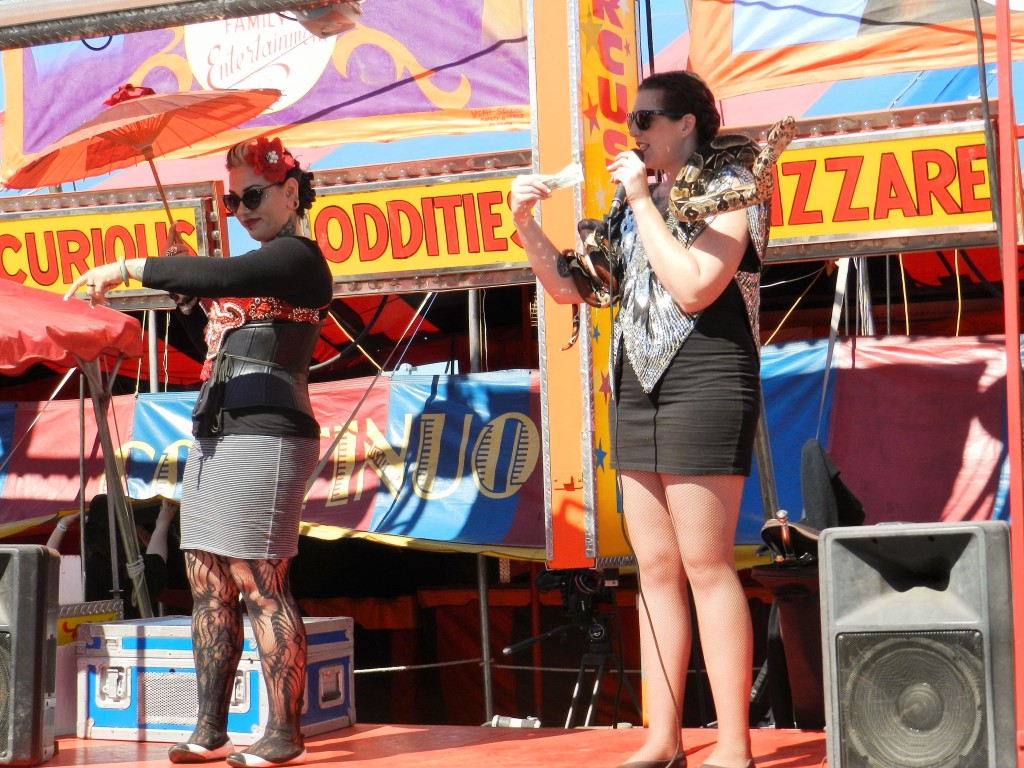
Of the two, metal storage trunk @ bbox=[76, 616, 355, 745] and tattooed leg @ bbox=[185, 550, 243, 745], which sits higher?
tattooed leg @ bbox=[185, 550, 243, 745]

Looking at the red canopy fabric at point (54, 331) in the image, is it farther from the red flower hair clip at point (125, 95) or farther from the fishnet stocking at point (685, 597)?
the fishnet stocking at point (685, 597)

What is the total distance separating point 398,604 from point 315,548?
0.58m

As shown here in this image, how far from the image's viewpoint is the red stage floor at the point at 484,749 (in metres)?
3.06

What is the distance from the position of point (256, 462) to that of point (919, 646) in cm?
170

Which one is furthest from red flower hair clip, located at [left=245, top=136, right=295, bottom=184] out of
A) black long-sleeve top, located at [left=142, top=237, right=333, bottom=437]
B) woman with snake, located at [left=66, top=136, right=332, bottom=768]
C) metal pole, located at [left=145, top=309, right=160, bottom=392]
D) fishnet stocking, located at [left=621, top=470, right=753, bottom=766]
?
metal pole, located at [left=145, top=309, right=160, bottom=392]

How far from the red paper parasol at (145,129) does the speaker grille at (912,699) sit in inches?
113

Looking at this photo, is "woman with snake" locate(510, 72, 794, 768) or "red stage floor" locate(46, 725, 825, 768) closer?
"woman with snake" locate(510, 72, 794, 768)

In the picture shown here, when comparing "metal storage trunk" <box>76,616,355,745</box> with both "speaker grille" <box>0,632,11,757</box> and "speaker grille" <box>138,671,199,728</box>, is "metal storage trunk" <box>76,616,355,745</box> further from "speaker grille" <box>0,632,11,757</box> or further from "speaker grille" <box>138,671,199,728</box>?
"speaker grille" <box>0,632,11,757</box>

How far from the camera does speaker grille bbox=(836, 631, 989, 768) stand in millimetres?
2336

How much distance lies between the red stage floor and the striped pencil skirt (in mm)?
602

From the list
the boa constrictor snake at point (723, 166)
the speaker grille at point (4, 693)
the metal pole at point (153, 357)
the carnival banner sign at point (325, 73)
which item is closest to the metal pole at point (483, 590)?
the carnival banner sign at point (325, 73)

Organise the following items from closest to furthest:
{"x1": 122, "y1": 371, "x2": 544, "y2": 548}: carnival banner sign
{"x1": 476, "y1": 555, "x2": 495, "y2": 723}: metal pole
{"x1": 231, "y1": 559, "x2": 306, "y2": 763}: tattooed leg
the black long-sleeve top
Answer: the black long-sleeve top, {"x1": 231, "y1": 559, "x2": 306, "y2": 763}: tattooed leg, {"x1": 122, "y1": 371, "x2": 544, "y2": 548}: carnival banner sign, {"x1": 476, "y1": 555, "x2": 495, "y2": 723}: metal pole

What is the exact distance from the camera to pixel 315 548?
689 cm

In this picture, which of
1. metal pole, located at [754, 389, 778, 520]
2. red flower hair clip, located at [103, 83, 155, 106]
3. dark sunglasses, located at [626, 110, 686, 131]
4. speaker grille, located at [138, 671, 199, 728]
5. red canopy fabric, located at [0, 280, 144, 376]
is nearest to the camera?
dark sunglasses, located at [626, 110, 686, 131]
